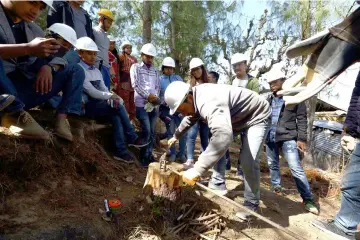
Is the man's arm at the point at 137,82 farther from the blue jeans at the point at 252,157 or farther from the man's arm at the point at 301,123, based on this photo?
the man's arm at the point at 301,123

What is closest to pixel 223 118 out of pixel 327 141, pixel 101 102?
pixel 101 102

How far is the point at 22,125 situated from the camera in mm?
2705

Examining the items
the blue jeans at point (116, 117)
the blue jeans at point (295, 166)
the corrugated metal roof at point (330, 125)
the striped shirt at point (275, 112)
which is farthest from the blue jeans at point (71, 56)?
the corrugated metal roof at point (330, 125)

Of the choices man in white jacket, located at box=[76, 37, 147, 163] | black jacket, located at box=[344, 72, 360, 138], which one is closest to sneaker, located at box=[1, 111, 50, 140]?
man in white jacket, located at box=[76, 37, 147, 163]

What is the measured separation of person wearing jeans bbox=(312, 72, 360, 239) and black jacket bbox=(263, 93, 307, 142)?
109 cm

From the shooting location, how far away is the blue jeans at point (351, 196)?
260cm

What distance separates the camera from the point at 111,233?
9.12ft

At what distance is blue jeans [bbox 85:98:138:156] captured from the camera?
3.95 m

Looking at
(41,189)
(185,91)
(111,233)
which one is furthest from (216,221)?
(41,189)

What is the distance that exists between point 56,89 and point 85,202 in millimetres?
1248

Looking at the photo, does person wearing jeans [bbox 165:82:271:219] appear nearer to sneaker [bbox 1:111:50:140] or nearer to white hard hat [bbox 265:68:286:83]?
white hard hat [bbox 265:68:286:83]

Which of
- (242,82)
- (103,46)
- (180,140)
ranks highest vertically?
(103,46)

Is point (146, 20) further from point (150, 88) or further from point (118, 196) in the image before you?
point (118, 196)

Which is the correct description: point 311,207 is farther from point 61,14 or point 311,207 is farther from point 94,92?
point 61,14
